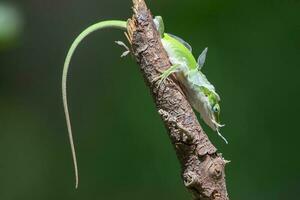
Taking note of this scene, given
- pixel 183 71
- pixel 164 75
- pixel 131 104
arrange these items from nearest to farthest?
pixel 164 75 → pixel 183 71 → pixel 131 104

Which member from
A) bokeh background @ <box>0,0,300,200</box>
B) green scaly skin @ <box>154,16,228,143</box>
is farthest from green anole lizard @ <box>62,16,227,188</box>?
bokeh background @ <box>0,0,300,200</box>

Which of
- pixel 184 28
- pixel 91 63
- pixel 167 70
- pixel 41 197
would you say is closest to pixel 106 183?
pixel 41 197

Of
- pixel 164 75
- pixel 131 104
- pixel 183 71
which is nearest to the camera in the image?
pixel 164 75

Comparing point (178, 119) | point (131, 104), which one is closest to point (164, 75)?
point (178, 119)

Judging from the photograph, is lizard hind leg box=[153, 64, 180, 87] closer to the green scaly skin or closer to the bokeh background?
the green scaly skin

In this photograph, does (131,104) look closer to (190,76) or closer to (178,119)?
(190,76)

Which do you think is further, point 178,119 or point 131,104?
point 131,104
